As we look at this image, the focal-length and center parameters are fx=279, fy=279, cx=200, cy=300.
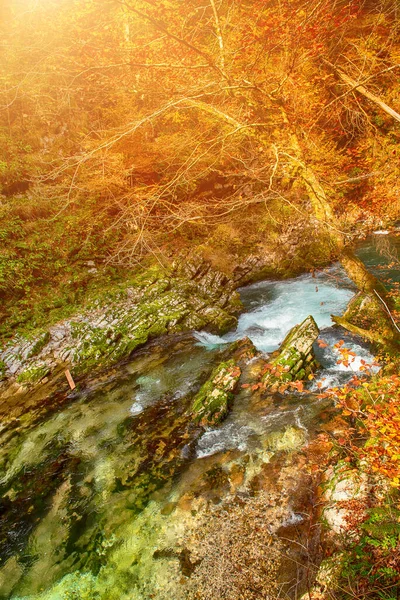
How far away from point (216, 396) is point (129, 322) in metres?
4.88

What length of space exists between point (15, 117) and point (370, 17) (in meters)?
15.6

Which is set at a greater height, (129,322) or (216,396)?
(129,322)

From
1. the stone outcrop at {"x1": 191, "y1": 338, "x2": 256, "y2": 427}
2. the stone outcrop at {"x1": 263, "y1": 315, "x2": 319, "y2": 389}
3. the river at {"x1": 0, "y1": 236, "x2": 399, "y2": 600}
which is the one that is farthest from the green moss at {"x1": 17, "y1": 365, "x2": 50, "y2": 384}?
the stone outcrop at {"x1": 263, "y1": 315, "x2": 319, "y2": 389}

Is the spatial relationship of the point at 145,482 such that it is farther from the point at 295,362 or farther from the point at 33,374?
the point at 33,374

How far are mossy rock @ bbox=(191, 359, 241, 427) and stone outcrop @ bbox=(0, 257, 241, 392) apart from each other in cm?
292

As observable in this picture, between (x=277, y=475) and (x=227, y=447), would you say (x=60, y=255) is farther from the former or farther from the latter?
(x=277, y=475)

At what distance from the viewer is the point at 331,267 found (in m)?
13.1

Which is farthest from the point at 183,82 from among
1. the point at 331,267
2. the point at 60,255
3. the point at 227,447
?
the point at 331,267

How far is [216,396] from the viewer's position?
659cm

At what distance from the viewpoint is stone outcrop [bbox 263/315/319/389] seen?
6.73m

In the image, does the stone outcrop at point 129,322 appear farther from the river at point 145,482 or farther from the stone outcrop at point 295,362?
the stone outcrop at point 295,362

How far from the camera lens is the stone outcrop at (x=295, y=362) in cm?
673

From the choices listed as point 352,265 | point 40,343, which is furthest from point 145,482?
point 40,343

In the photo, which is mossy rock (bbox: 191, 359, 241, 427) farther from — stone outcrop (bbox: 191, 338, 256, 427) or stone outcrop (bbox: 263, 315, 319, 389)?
stone outcrop (bbox: 263, 315, 319, 389)
